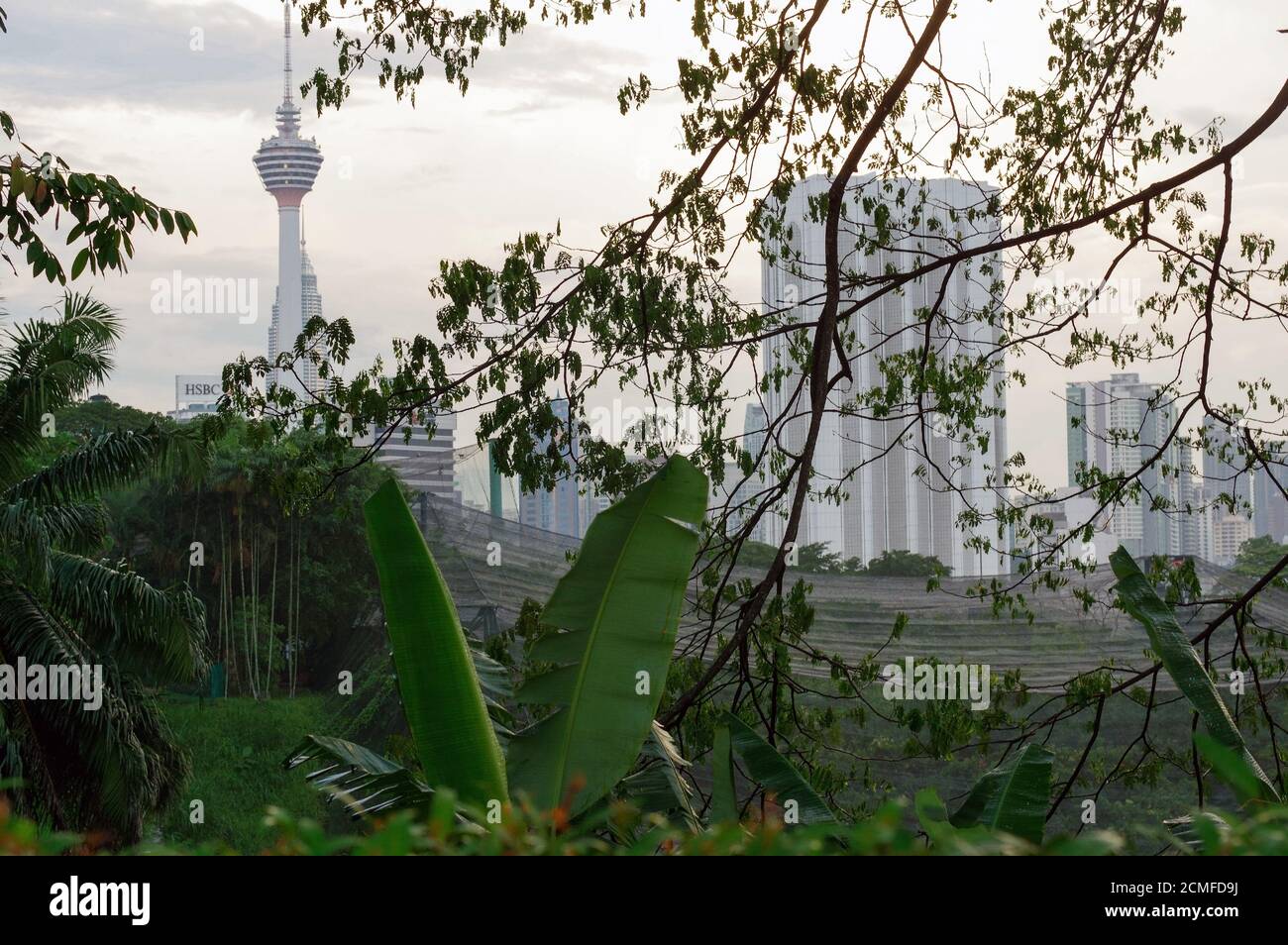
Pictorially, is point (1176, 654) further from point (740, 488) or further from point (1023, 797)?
point (740, 488)

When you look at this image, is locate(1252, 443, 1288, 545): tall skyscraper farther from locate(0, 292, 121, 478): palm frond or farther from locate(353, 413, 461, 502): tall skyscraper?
locate(0, 292, 121, 478): palm frond

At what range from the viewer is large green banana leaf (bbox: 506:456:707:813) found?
80.3 inches

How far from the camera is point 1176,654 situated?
243cm

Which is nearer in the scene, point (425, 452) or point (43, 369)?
point (425, 452)

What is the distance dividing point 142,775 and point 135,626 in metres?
1.23

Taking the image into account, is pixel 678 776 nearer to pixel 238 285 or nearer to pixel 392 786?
pixel 392 786

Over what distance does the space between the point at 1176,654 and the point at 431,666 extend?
1.48 m

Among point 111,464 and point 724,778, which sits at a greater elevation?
point 111,464

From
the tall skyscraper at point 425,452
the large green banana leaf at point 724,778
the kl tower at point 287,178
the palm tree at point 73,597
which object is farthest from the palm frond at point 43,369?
the kl tower at point 287,178

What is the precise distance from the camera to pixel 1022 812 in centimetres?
197

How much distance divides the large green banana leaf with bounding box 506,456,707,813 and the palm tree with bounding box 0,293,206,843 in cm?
792

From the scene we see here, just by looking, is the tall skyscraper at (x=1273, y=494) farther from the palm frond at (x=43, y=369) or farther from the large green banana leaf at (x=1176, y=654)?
the palm frond at (x=43, y=369)

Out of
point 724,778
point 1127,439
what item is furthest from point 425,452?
point 724,778
